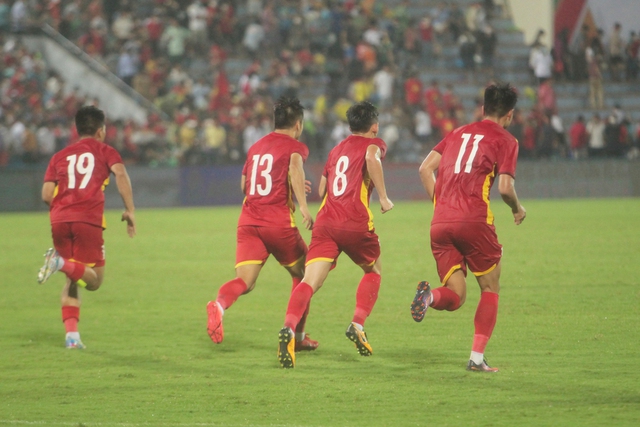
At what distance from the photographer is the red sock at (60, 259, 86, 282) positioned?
304 inches

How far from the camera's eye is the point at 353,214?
7.25 metres

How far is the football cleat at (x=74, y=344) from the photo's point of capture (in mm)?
7980

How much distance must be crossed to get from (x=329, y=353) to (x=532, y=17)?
2781 centimetres

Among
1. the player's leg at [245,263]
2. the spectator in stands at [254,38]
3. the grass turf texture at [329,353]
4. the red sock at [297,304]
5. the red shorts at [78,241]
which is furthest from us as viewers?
the spectator in stands at [254,38]

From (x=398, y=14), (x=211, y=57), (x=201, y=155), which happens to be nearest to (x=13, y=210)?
(x=201, y=155)

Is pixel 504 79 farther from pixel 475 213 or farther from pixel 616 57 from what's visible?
pixel 475 213

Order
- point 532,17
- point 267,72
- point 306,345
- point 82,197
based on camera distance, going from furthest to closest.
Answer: point 532,17
point 267,72
point 82,197
point 306,345

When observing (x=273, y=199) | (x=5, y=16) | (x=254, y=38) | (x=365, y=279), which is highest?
(x=5, y=16)

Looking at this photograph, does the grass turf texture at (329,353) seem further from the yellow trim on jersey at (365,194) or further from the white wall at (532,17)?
the white wall at (532,17)

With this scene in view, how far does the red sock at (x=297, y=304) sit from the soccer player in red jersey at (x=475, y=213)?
95cm

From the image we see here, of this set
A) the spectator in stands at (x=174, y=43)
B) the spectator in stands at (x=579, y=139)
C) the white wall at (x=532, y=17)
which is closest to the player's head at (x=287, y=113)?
the spectator in stands at (x=579, y=139)

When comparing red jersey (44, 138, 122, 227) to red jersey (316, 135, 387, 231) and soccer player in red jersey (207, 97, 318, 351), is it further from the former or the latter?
red jersey (316, 135, 387, 231)

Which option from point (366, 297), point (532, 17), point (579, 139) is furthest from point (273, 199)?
point (532, 17)

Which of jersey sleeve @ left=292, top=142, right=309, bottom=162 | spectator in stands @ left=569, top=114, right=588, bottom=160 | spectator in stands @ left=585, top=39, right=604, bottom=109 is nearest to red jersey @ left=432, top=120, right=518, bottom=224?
jersey sleeve @ left=292, top=142, right=309, bottom=162
